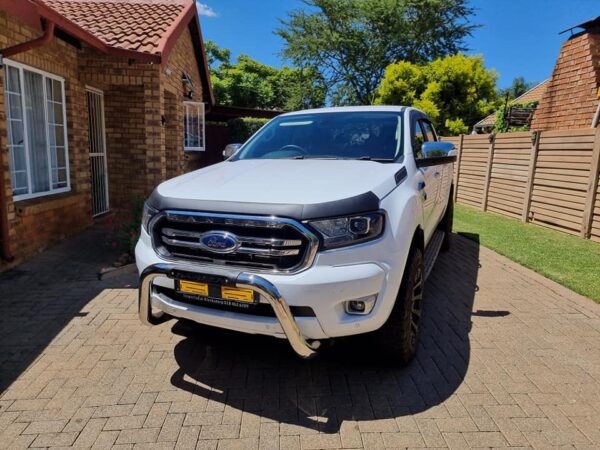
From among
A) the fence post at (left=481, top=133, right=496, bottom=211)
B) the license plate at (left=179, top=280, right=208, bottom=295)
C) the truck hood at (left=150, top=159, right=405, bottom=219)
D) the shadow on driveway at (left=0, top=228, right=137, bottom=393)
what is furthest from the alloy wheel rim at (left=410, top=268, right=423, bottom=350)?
the fence post at (left=481, top=133, right=496, bottom=211)

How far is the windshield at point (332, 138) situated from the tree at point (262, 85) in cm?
2645

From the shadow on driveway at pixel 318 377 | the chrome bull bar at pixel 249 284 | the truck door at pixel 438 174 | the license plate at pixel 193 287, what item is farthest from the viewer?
the truck door at pixel 438 174

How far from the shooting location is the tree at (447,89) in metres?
20.0

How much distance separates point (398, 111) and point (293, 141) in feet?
3.47

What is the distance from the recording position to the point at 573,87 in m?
10.6

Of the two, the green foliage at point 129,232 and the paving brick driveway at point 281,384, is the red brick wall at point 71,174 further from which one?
the paving brick driveway at point 281,384

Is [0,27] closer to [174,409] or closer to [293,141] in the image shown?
[293,141]

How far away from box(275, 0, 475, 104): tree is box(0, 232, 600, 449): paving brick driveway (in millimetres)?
26279

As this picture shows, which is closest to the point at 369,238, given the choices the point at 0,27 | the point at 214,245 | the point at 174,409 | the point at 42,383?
the point at 214,245

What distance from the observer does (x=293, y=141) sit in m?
4.19

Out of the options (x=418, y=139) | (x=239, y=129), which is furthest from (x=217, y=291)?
(x=239, y=129)

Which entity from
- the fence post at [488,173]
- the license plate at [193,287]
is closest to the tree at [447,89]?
the fence post at [488,173]

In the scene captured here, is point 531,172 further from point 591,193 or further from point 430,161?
point 430,161

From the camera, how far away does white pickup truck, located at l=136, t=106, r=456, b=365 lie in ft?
8.20
